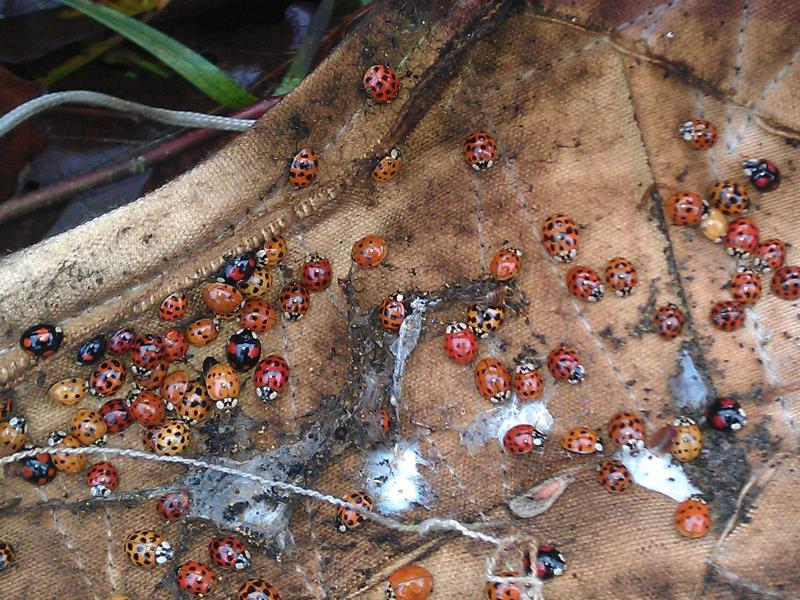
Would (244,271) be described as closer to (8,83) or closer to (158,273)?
(158,273)

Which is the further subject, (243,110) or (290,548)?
(243,110)

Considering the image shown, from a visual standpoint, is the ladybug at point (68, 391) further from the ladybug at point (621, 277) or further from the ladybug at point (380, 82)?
the ladybug at point (621, 277)

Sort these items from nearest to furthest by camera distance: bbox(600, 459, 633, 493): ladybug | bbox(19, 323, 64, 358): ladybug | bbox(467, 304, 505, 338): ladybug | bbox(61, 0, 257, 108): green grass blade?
bbox(19, 323, 64, 358): ladybug → bbox(600, 459, 633, 493): ladybug → bbox(467, 304, 505, 338): ladybug → bbox(61, 0, 257, 108): green grass blade

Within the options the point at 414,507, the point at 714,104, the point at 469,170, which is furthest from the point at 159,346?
the point at 714,104

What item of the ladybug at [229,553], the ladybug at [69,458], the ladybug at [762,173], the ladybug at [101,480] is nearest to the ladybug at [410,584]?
the ladybug at [229,553]

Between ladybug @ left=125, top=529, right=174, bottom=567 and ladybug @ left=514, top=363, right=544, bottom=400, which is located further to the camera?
ladybug @ left=514, top=363, right=544, bottom=400

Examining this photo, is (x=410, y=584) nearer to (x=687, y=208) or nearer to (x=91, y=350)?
(x=91, y=350)

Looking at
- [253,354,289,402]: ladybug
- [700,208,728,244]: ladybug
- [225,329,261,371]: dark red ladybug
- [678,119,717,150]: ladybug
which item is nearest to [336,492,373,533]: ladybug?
[253,354,289,402]: ladybug

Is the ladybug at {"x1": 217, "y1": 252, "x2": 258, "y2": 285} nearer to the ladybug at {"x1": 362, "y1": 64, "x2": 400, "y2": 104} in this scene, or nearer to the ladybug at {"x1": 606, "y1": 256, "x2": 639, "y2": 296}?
the ladybug at {"x1": 362, "y1": 64, "x2": 400, "y2": 104}
